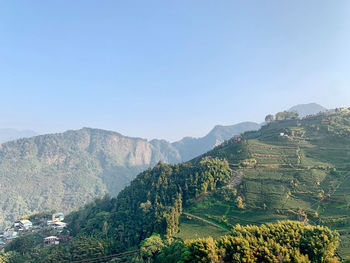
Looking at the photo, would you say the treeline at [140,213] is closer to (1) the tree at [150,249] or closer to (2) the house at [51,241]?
(2) the house at [51,241]

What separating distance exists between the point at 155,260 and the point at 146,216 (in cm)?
1631

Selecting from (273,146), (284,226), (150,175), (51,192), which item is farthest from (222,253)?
(51,192)

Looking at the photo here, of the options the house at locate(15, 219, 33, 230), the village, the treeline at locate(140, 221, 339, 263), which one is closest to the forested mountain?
the treeline at locate(140, 221, 339, 263)

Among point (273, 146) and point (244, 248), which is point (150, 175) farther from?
point (244, 248)

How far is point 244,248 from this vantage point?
23328mm

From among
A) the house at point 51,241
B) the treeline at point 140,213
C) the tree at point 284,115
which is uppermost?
the tree at point 284,115

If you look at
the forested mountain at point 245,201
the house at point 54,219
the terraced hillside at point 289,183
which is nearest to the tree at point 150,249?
the forested mountain at point 245,201

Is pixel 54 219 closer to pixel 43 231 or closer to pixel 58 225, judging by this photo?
pixel 58 225

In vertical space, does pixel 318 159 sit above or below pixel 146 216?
above

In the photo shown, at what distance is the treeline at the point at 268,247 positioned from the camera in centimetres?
2280

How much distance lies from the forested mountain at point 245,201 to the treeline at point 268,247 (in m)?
0.13

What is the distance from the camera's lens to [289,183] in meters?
44.6

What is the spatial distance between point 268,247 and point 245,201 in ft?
62.7

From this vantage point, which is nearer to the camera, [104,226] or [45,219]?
[104,226]
